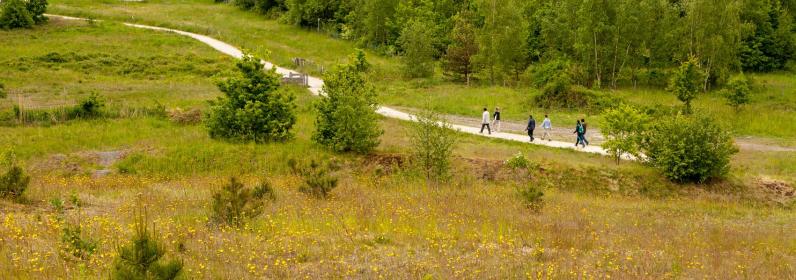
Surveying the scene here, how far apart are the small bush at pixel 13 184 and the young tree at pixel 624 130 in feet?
72.1

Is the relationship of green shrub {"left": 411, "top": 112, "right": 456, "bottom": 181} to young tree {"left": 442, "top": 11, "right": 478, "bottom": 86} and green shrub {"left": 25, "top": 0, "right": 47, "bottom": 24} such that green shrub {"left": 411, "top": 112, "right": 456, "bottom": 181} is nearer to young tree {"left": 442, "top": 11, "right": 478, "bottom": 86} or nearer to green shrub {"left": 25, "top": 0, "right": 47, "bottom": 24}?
young tree {"left": 442, "top": 11, "right": 478, "bottom": 86}

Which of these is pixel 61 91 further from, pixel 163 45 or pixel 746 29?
pixel 746 29

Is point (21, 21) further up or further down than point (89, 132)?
further up

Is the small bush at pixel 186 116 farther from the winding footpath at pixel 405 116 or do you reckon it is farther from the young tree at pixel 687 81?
the young tree at pixel 687 81

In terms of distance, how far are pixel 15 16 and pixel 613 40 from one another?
177 feet

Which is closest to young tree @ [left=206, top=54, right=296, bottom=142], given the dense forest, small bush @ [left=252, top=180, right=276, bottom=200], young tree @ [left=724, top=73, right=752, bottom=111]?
small bush @ [left=252, top=180, right=276, bottom=200]

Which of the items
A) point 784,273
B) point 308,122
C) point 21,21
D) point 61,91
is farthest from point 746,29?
point 21,21

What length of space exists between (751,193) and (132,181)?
22959 millimetres

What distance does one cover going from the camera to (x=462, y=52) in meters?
47.8

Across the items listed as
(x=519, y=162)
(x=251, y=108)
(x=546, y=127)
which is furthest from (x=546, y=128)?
(x=251, y=108)

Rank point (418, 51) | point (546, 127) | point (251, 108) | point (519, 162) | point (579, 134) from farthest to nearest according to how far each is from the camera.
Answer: point (418, 51) < point (546, 127) < point (579, 134) < point (251, 108) < point (519, 162)

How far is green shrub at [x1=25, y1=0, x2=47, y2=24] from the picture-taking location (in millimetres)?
64238

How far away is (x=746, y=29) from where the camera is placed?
4531cm

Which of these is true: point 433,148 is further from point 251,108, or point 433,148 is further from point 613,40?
point 613,40
